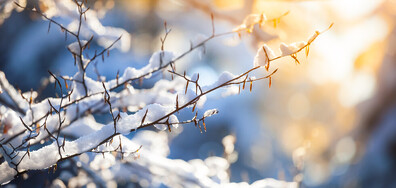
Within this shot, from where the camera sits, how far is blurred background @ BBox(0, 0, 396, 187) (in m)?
3.07

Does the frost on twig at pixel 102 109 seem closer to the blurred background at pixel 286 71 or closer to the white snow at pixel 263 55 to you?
the white snow at pixel 263 55

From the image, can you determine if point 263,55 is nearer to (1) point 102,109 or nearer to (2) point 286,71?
(1) point 102,109

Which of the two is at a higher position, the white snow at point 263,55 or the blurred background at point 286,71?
the blurred background at point 286,71

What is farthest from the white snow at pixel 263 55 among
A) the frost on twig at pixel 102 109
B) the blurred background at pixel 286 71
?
the blurred background at pixel 286 71

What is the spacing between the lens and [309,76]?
500 centimetres

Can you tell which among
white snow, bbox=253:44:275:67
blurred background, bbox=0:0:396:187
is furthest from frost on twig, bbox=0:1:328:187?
blurred background, bbox=0:0:396:187

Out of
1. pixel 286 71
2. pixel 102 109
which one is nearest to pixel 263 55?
pixel 102 109

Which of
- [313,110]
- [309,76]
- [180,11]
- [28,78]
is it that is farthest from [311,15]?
[28,78]

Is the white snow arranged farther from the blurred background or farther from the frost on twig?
the blurred background

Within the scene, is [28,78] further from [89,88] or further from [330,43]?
[330,43]

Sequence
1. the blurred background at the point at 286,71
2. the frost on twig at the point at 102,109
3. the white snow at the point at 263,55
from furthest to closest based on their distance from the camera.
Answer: the blurred background at the point at 286,71 → the frost on twig at the point at 102,109 → the white snow at the point at 263,55

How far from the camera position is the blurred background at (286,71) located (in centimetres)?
307

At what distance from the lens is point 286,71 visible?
17.5ft

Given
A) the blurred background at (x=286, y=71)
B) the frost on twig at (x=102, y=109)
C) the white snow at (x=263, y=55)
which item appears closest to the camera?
the white snow at (x=263, y=55)
